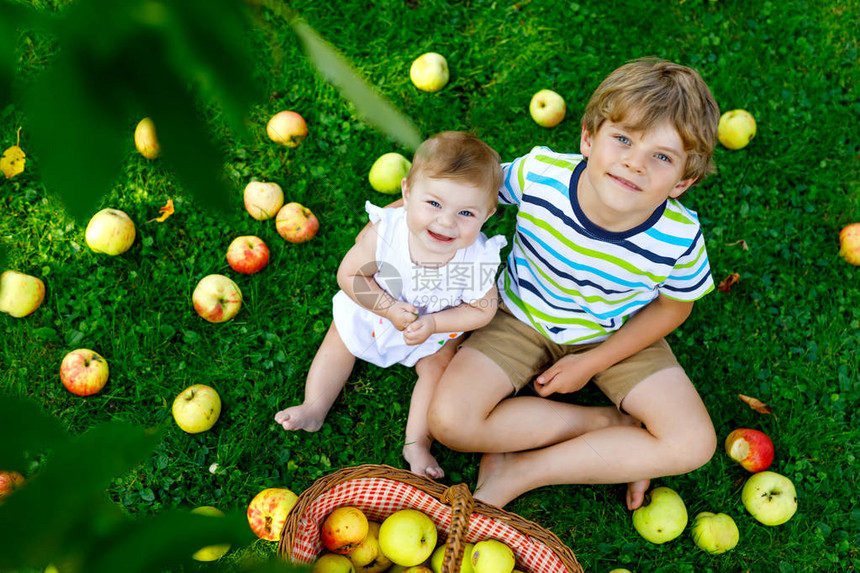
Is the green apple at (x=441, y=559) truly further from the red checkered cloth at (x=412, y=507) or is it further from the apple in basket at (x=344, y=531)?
the apple in basket at (x=344, y=531)

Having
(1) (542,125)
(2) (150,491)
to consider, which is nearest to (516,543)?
(2) (150,491)

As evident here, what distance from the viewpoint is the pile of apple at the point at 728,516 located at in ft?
7.16

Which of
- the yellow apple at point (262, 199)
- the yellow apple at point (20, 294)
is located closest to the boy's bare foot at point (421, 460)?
the yellow apple at point (262, 199)

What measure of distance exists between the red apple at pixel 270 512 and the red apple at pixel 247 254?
33.0 inches

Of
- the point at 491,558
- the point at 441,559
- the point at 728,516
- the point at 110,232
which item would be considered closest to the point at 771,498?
the point at 728,516

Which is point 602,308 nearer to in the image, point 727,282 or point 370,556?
point 727,282

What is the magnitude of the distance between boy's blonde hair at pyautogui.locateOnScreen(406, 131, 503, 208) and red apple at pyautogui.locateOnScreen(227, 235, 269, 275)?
0.86m

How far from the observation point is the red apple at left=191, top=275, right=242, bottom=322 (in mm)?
2354

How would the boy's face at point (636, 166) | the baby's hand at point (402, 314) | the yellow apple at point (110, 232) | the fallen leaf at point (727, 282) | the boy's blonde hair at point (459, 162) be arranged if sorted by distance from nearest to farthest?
the boy's face at point (636, 166)
the boy's blonde hair at point (459, 162)
the baby's hand at point (402, 314)
the yellow apple at point (110, 232)
the fallen leaf at point (727, 282)

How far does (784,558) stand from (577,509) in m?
0.72

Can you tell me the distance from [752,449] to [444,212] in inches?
55.6

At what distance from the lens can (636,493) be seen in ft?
7.28

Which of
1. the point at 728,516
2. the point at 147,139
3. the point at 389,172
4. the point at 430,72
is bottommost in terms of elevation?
the point at 728,516

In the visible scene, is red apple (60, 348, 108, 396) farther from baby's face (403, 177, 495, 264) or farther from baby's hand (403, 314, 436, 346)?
baby's face (403, 177, 495, 264)
